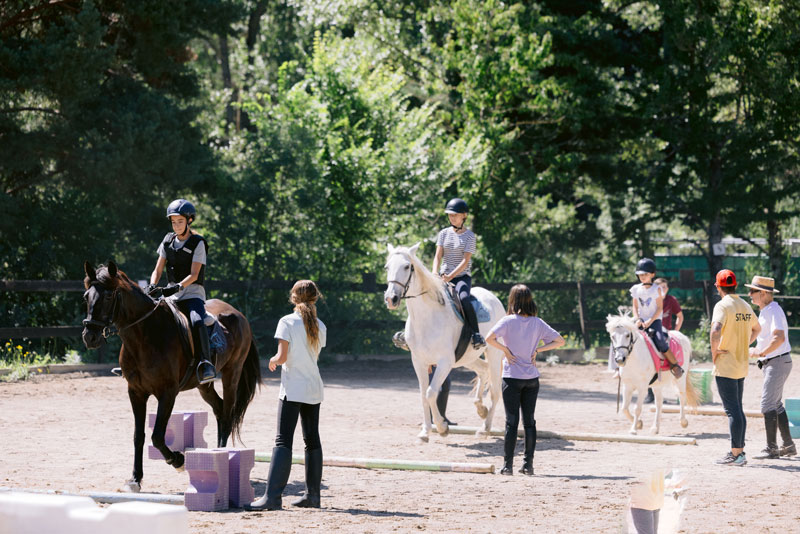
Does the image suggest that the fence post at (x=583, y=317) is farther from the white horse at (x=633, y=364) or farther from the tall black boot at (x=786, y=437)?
the tall black boot at (x=786, y=437)

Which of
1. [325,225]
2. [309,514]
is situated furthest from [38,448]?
[325,225]

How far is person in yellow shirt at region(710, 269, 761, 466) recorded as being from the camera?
31.6 ft

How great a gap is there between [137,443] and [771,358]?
6.34m

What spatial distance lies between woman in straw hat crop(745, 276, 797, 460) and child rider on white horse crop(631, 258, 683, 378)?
203cm

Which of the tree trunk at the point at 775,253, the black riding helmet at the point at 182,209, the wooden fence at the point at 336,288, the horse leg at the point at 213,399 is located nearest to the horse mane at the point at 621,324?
the horse leg at the point at 213,399

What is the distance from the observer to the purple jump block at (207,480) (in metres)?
7.23

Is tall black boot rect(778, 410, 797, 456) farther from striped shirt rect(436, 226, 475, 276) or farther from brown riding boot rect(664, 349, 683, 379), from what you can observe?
striped shirt rect(436, 226, 475, 276)

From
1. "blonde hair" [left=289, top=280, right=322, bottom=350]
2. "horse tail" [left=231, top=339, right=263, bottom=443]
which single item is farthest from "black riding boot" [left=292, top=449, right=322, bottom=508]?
"horse tail" [left=231, top=339, right=263, bottom=443]

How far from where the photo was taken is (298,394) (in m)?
7.27

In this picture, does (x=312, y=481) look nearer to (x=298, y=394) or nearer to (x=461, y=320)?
(x=298, y=394)

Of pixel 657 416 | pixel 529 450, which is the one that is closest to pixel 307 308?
pixel 529 450

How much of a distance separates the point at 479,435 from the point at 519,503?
3.74 meters

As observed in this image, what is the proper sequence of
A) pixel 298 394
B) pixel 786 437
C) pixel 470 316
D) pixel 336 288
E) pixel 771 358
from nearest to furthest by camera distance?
pixel 298 394 → pixel 771 358 → pixel 786 437 → pixel 470 316 → pixel 336 288

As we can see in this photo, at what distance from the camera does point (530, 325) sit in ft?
30.1
